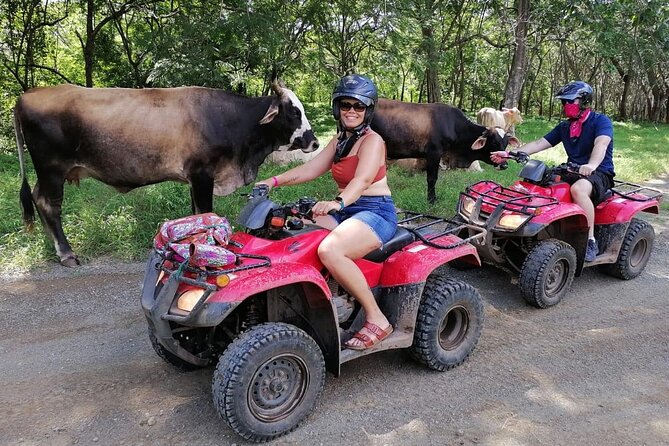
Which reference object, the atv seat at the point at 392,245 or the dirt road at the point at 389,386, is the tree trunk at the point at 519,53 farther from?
the atv seat at the point at 392,245

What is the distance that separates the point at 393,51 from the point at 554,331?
843cm

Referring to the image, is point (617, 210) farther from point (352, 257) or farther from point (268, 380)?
point (268, 380)

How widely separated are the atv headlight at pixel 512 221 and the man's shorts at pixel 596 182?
2.95ft

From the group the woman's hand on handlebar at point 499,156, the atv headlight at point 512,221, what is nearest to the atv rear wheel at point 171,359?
the atv headlight at point 512,221

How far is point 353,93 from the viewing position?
344 centimetres

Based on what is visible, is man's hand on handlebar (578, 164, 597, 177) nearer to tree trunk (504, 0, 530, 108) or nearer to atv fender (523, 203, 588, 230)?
atv fender (523, 203, 588, 230)

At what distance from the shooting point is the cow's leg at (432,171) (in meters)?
8.88

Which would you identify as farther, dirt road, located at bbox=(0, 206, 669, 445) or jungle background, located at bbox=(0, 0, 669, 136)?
jungle background, located at bbox=(0, 0, 669, 136)

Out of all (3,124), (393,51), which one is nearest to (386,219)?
(393,51)

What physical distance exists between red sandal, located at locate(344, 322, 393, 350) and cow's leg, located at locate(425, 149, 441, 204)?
5456mm

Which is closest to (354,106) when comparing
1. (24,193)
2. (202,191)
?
(202,191)

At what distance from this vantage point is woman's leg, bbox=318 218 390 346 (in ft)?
10.8

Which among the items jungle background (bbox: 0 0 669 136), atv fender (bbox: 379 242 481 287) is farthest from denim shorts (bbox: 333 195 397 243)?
jungle background (bbox: 0 0 669 136)

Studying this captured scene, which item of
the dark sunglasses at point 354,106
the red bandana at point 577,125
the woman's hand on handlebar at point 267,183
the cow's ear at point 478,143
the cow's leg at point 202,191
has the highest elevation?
the dark sunglasses at point 354,106
